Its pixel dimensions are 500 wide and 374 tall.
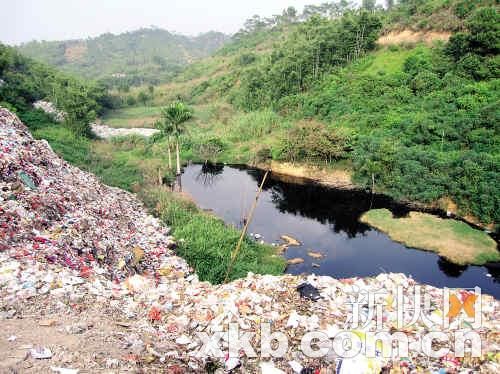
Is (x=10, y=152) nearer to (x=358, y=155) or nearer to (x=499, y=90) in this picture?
(x=358, y=155)

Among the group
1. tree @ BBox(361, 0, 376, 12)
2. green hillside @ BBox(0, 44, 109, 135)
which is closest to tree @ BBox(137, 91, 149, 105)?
green hillside @ BBox(0, 44, 109, 135)

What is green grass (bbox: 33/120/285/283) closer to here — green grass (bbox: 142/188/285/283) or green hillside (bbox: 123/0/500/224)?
green grass (bbox: 142/188/285/283)

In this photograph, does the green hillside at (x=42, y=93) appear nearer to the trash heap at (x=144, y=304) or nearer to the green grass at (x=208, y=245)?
the green grass at (x=208, y=245)

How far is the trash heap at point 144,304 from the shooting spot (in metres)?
5.41

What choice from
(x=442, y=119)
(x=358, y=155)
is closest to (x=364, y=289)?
(x=358, y=155)

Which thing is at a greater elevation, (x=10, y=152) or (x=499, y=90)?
(x=499, y=90)

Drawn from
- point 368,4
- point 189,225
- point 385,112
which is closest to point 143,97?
point 368,4

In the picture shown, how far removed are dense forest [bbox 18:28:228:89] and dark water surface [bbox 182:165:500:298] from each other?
5675 centimetres

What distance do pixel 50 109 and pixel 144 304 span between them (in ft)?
117

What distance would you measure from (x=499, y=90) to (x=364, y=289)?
19.8 metres

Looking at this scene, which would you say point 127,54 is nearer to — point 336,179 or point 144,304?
point 336,179

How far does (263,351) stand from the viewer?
5.73 metres

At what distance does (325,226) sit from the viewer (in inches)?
708

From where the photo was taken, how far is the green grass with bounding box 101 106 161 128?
1572 inches
